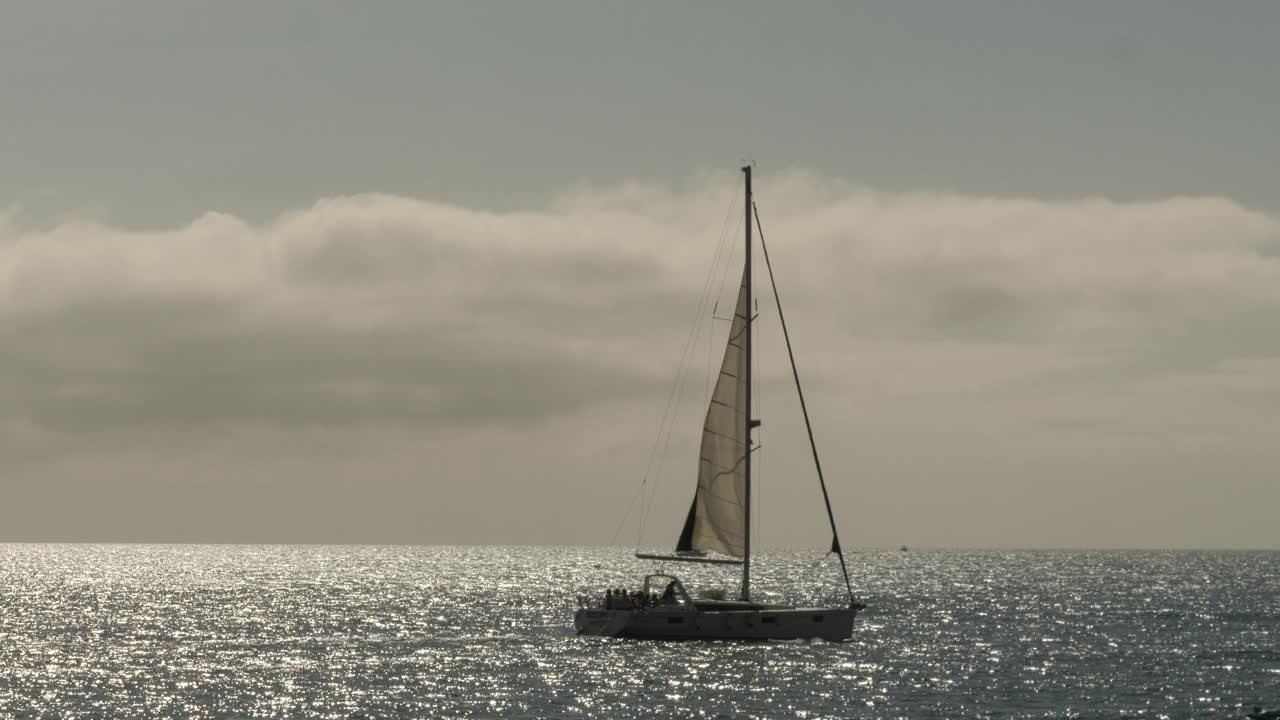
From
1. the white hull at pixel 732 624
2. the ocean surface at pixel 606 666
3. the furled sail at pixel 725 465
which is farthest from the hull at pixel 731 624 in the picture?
the furled sail at pixel 725 465

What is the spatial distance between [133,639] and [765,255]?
1878 inches

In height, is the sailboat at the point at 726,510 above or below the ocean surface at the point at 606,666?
above

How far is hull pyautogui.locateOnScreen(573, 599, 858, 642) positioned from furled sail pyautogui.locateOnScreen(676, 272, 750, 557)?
3.76 meters

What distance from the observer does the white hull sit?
75.2 meters

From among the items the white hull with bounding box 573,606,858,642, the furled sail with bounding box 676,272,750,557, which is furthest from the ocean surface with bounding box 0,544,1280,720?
the furled sail with bounding box 676,272,750,557

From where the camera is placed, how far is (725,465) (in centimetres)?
7806

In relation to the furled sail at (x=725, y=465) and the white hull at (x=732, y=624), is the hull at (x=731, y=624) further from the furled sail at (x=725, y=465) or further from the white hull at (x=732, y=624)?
the furled sail at (x=725, y=465)

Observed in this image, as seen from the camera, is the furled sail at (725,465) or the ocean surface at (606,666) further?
the furled sail at (725,465)

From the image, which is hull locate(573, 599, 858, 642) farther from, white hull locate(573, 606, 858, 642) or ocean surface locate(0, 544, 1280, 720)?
ocean surface locate(0, 544, 1280, 720)

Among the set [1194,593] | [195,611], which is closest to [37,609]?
[195,611]

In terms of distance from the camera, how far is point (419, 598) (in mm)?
154125

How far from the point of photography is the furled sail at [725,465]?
Result: 77812 mm

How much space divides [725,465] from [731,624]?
8.27 metres

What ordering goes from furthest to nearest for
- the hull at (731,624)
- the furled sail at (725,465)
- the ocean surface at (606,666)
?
the furled sail at (725,465) → the hull at (731,624) → the ocean surface at (606,666)
